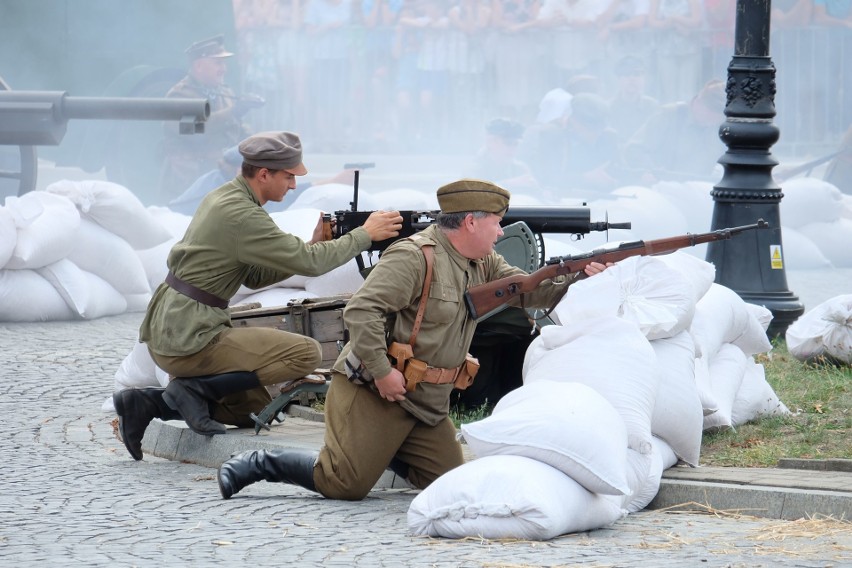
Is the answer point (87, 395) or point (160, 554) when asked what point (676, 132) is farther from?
point (160, 554)

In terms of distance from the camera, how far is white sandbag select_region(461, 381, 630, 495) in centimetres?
465

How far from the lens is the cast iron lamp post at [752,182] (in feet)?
29.8

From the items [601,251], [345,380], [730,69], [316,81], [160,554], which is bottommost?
[160,554]

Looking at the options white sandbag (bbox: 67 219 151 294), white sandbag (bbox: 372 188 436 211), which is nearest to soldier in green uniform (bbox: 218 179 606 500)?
white sandbag (bbox: 67 219 151 294)

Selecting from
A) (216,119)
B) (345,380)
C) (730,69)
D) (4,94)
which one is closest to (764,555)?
(345,380)

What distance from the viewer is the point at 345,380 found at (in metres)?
5.25

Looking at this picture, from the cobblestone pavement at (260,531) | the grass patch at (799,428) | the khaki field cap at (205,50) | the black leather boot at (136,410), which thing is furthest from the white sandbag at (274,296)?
the khaki field cap at (205,50)

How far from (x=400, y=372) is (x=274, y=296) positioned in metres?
2.72

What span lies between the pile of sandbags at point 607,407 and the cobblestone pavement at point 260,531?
98mm

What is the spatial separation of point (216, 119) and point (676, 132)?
235 inches

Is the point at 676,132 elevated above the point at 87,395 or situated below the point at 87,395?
above

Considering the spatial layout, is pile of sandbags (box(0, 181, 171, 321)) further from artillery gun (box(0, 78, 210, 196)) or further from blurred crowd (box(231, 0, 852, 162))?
blurred crowd (box(231, 0, 852, 162))

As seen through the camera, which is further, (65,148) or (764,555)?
(65,148)

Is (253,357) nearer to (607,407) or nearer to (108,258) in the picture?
(607,407)
